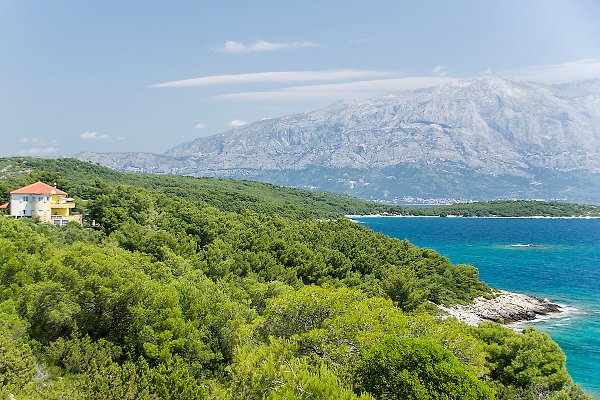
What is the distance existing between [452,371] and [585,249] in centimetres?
11712

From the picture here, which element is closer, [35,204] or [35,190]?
[35,204]

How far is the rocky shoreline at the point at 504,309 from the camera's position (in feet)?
178

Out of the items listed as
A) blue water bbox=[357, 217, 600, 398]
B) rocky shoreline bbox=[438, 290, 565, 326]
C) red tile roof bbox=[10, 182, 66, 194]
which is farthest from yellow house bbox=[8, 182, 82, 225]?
blue water bbox=[357, 217, 600, 398]

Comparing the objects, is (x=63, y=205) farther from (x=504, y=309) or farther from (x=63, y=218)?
(x=504, y=309)

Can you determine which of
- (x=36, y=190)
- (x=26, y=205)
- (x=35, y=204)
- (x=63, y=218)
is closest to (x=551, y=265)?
(x=63, y=218)

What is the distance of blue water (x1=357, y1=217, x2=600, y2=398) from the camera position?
45.6 meters

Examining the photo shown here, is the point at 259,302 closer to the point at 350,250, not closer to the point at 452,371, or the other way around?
the point at 452,371

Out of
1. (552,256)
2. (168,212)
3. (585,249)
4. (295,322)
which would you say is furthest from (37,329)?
(585,249)

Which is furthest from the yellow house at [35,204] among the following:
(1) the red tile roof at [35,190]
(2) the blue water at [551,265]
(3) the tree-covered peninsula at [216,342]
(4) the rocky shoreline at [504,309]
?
(2) the blue water at [551,265]

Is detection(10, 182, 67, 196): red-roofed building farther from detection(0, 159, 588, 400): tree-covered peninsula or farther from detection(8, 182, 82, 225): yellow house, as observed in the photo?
detection(0, 159, 588, 400): tree-covered peninsula

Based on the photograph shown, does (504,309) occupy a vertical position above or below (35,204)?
below

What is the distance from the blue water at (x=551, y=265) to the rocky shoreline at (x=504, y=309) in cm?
246

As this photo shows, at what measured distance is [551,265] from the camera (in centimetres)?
9306

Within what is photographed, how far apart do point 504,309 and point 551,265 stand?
42576 mm
